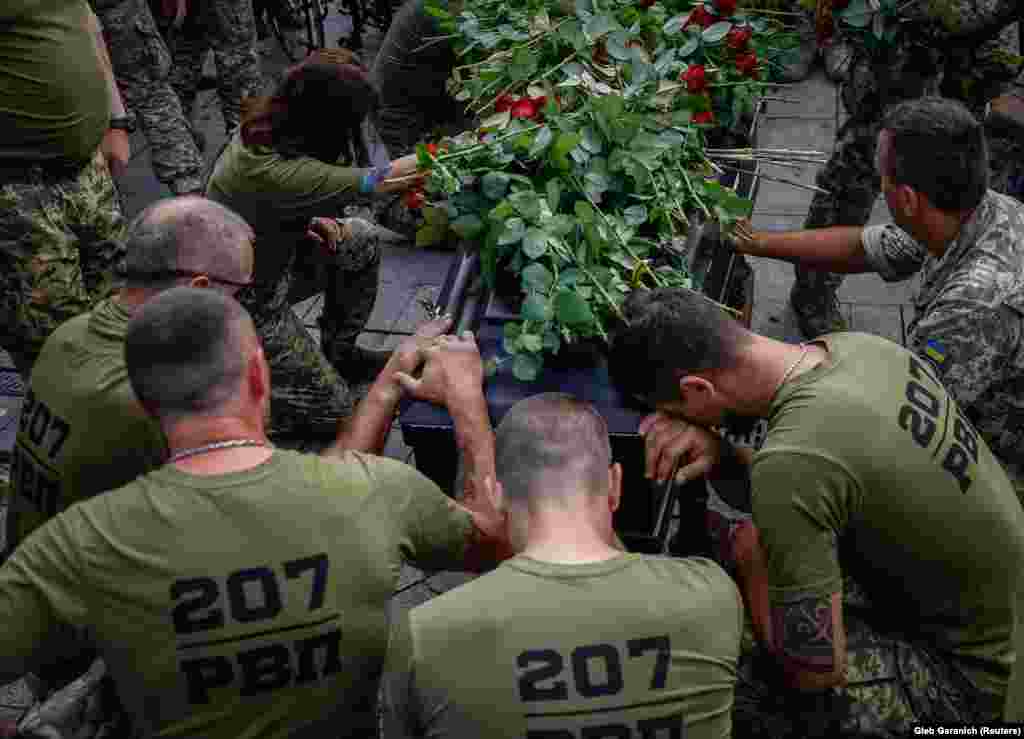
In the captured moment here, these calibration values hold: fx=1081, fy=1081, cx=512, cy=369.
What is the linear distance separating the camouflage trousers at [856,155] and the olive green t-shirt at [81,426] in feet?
9.96

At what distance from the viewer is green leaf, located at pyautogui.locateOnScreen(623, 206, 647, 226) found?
116 inches

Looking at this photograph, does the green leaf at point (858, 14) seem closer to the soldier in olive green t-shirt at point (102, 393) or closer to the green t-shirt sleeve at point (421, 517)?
the soldier in olive green t-shirt at point (102, 393)

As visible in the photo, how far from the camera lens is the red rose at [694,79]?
3477mm

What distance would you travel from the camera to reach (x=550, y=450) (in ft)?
6.98

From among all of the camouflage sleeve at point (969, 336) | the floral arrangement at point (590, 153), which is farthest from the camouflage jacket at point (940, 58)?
the camouflage sleeve at point (969, 336)

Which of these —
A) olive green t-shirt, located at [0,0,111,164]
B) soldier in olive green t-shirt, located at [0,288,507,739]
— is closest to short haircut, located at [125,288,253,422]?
soldier in olive green t-shirt, located at [0,288,507,739]

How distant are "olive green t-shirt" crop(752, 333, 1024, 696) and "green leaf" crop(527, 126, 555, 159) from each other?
0.94m

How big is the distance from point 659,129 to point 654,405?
1.09 meters

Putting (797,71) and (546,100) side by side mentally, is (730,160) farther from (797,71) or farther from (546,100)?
(797,71)

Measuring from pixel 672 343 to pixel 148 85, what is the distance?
13.4 feet

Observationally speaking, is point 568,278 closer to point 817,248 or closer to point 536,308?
point 536,308

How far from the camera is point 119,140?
14.0 ft

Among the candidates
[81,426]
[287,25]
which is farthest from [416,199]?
[287,25]

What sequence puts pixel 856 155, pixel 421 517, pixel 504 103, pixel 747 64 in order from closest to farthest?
1. pixel 421 517
2. pixel 504 103
3. pixel 747 64
4. pixel 856 155
